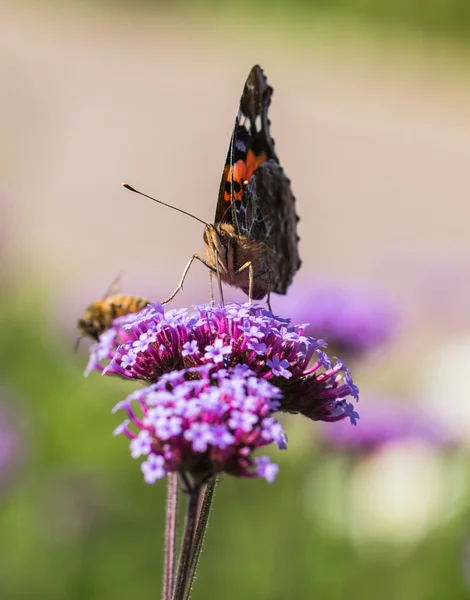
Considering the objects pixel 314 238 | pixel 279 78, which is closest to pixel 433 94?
pixel 279 78

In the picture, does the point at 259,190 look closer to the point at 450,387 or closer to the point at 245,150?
the point at 245,150

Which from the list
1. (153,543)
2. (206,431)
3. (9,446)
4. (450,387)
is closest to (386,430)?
(450,387)

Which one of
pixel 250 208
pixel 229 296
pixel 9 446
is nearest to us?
pixel 250 208

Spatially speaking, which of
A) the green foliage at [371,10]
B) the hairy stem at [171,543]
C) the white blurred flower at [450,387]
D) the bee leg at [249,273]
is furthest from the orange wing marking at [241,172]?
the green foliage at [371,10]

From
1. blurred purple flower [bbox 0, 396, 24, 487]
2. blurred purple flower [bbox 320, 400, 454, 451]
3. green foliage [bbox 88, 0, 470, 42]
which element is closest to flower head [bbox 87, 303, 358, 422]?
blurred purple flower [bbox 320, 400, 454, 451]

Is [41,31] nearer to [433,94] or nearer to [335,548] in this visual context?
[433,94]

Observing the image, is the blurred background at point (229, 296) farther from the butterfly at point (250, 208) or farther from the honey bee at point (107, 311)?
the honey bee at point (107, 311)
